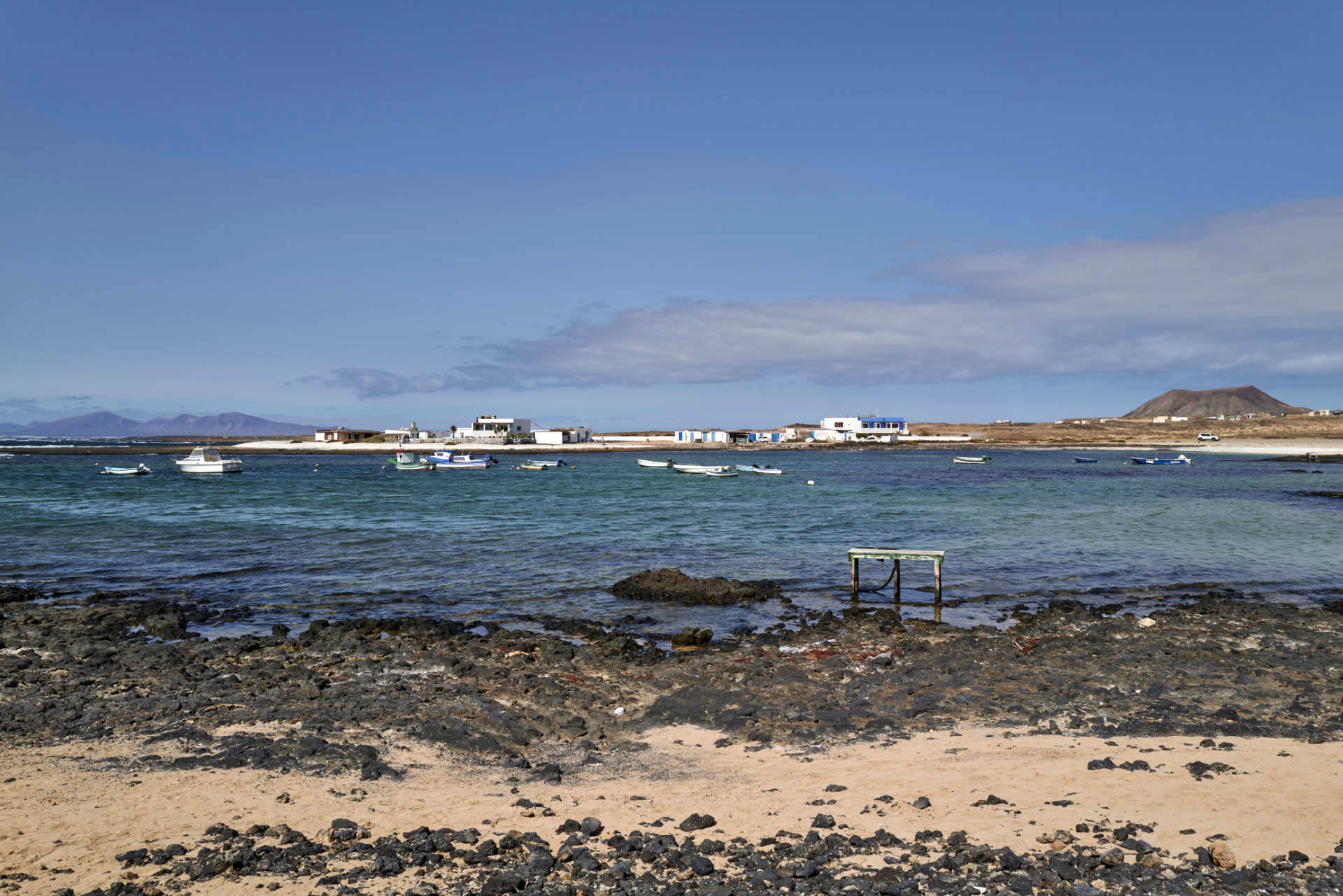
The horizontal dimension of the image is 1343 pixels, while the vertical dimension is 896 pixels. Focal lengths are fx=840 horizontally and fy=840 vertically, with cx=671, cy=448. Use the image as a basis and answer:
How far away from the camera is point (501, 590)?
24.1m

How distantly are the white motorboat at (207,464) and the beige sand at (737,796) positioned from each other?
8857 centimetres

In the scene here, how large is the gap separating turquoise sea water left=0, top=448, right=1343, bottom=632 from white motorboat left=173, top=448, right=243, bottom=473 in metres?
16.6

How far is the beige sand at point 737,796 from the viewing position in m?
8.54

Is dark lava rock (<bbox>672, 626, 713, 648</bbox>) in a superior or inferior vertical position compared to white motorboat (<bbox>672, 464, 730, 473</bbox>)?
inferior

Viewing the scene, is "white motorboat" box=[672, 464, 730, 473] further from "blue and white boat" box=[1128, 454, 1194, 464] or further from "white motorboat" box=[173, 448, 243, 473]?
"blue and white boat" box=[1128, 454, 1194, 464]

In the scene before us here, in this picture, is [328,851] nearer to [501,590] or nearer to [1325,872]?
[1325,872]

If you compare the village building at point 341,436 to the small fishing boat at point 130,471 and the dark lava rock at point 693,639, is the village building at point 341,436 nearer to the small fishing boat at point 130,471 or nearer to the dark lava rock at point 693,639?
the small fishing boat at point 130,471

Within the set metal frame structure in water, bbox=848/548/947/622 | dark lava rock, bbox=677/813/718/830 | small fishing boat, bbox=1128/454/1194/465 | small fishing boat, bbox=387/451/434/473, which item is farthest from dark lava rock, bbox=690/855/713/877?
small fishing boat, bbox=1128/454/1194/465

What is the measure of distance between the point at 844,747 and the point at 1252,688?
747cm

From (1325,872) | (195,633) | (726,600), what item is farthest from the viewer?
(726,600)

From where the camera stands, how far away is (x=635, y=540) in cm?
3534

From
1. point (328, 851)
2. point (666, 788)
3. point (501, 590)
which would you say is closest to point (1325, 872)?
point (666, 788)

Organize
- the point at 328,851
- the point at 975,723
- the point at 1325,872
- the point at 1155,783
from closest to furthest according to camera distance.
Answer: the point at 1325,872 < the point at 328,851 < the point at 1155,783 < the point at 975,723

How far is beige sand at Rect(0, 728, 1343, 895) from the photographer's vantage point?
8539 millimetres
